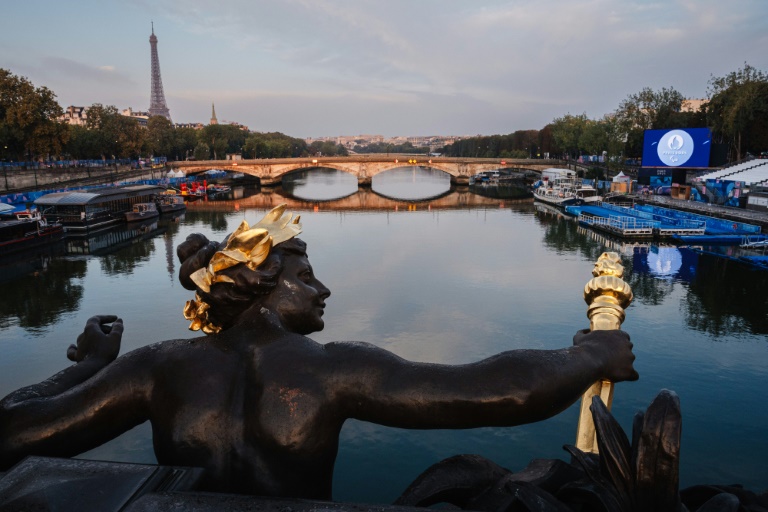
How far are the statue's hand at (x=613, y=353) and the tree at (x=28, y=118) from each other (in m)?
45.4

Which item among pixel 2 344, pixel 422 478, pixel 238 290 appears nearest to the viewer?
pixel 238 290

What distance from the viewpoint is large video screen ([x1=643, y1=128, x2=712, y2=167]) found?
38.5m

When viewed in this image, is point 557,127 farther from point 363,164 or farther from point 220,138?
point 220,138

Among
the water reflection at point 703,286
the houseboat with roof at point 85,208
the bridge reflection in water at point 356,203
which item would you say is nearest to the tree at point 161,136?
the bridge reflection in water at point 356,203

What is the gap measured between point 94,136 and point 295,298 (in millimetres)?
59502

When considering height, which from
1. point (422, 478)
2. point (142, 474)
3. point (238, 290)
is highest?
point (238, 290)

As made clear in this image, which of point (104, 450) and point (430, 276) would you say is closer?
point (104, 450)

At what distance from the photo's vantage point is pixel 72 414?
1.90 metres

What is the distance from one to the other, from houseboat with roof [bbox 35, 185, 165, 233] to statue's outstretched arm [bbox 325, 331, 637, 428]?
1250 inches

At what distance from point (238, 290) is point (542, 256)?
23.1 meters

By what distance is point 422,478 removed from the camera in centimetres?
225

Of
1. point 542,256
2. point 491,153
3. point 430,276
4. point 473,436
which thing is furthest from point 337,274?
point 491,153

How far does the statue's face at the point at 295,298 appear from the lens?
2010mm

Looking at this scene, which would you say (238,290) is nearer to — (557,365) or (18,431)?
(18,431)
